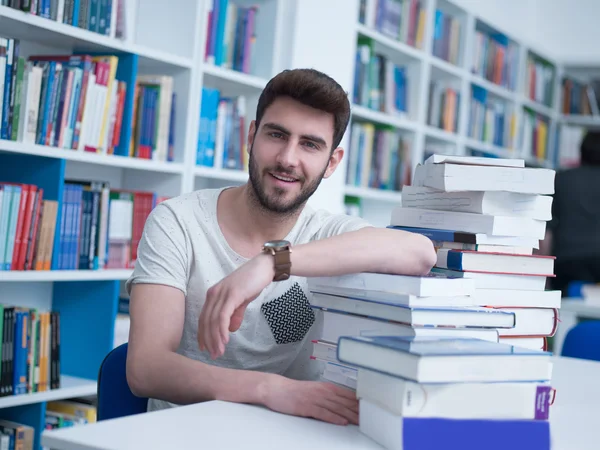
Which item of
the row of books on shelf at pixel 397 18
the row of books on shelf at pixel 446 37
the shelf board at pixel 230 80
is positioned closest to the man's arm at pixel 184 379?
the shelf board at pixel 230 80

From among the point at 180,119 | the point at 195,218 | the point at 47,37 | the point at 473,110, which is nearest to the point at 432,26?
the point at 473,110

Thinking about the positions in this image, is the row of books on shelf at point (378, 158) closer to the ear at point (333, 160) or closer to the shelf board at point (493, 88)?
the shelf board at point (493, 88)

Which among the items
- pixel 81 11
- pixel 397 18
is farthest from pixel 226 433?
pixel 397 18

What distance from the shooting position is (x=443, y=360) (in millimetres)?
956

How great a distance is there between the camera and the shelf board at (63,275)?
2.38 meters

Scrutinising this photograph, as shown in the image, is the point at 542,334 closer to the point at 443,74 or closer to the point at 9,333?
the point at 9,333

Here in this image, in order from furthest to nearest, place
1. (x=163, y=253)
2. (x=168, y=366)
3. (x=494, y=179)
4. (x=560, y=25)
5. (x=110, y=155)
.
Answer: (x=560, y=25)
(x=110, y=155)
(x=163, y=253)
(x=494, y=179)
(x=168, y=366)

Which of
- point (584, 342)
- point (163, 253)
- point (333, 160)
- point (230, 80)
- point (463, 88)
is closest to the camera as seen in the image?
point (163, 253)

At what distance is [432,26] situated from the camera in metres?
4.55

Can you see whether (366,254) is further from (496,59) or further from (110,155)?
(496,59)

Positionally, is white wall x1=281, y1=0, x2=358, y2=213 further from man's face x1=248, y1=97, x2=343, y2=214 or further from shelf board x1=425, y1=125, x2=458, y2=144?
man's face x1=248, y1=97, x2=343, y2=214

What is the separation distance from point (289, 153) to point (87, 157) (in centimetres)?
118

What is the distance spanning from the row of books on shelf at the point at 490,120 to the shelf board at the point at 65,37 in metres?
2.68

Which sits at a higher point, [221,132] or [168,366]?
[221,132]
